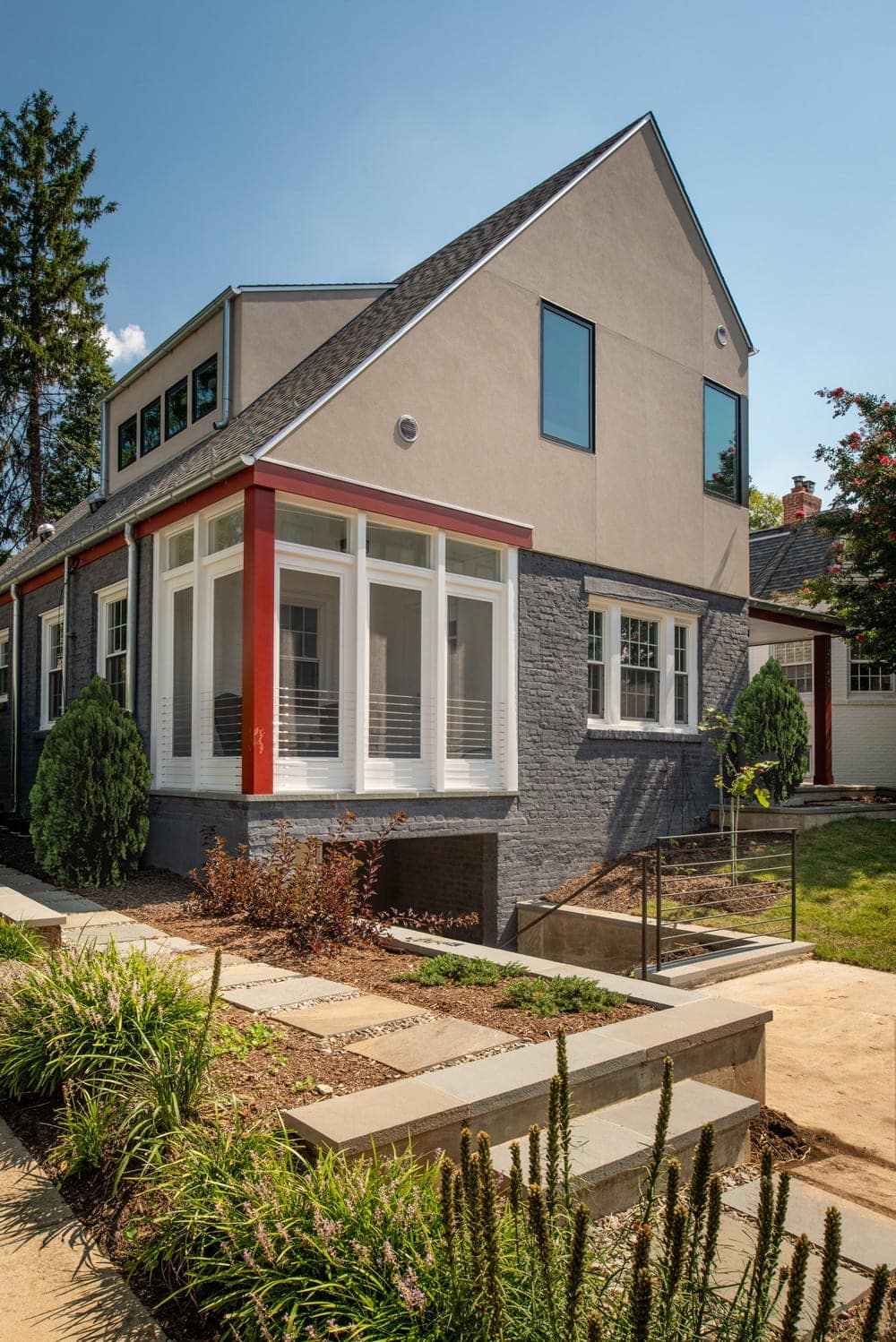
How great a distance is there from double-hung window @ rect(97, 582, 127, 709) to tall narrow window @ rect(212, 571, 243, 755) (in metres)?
1.71

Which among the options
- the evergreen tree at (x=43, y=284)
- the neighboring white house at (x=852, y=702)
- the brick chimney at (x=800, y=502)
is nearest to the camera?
the neighboring white house at (x=852, y=702)

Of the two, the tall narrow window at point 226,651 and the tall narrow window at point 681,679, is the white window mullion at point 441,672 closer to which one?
the tall narrow window at point 226,651

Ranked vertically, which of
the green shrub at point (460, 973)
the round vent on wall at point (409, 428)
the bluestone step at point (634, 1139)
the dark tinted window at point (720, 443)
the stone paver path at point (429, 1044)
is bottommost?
the bluestone step at point (634, 1139)

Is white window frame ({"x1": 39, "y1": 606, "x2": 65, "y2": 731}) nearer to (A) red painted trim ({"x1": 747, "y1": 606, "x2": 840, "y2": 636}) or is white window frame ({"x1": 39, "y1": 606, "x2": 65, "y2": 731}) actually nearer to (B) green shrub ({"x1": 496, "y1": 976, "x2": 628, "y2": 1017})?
(A) red painted trim ({"x1": 747, "y1": 606, "x2": 840, "y2": 636})

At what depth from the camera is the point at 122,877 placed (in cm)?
966

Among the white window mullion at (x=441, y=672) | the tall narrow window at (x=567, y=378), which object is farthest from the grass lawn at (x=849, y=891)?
the tall narrow window at (x=567, y=378)

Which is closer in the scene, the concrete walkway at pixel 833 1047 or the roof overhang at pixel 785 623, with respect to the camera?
the concrete walkway at pixel 833 1047

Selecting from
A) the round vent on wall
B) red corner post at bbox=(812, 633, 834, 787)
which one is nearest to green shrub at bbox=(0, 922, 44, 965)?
the round vent on wall

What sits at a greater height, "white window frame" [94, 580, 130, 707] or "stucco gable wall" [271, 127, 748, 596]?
"stucco gable wall" [271, 127, 748, 596]

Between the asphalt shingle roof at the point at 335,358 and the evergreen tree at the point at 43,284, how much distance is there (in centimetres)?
1280

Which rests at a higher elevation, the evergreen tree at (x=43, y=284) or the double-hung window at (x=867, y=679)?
the evergreen tree at (x=43, y=284)

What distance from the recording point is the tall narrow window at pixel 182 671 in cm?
1032

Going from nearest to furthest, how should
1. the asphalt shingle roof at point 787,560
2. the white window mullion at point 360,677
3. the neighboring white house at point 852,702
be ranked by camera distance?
the white window mullion at point 360,677, the neighboring white house at point 852,702, the asphalt shingle roof at point 787,560

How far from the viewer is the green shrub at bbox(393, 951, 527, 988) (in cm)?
564
